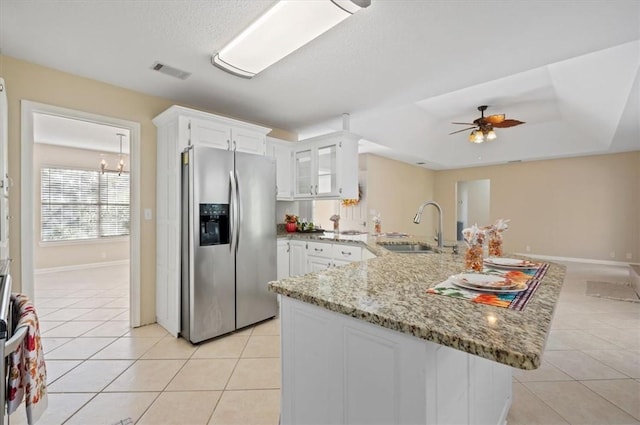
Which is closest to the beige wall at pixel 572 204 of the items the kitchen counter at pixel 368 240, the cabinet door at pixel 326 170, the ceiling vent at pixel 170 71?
the kitchen counter at pixel 368 240

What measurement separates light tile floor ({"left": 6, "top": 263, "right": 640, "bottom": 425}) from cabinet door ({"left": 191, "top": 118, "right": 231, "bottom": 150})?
72.4 inches

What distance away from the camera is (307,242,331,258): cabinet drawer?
3369 millimetres

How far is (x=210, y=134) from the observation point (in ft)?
9.31

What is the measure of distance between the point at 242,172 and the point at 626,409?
10.6ft

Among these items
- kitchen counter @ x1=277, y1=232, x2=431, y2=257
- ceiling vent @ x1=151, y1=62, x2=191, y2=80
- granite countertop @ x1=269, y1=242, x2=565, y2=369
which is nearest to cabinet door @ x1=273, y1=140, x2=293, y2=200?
kitchen counter @ x1=277, y1=232, x2=431, y2=257

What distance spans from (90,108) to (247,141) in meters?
1.40

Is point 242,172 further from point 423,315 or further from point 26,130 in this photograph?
point 423,315

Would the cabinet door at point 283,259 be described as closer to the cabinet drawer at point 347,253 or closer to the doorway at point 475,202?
the cabinet drawer at point 347,253

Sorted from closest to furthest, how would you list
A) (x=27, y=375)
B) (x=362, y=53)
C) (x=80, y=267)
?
(x=27, y=375), (x=362, y=53), (x=80, y=267)

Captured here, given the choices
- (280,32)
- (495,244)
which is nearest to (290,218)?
(280,32)

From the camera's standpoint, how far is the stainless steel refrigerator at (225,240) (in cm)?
257

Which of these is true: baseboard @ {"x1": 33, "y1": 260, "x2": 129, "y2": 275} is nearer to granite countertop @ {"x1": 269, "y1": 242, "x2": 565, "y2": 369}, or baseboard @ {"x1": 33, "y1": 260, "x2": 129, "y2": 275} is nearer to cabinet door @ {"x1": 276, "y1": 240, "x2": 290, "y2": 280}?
cabinet door @ {"x1": 276, "y1": 240, "x2": 290, "y2": 280}

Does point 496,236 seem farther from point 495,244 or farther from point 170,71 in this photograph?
point 170,71

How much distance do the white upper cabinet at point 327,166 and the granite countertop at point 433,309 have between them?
2245 millimetres
